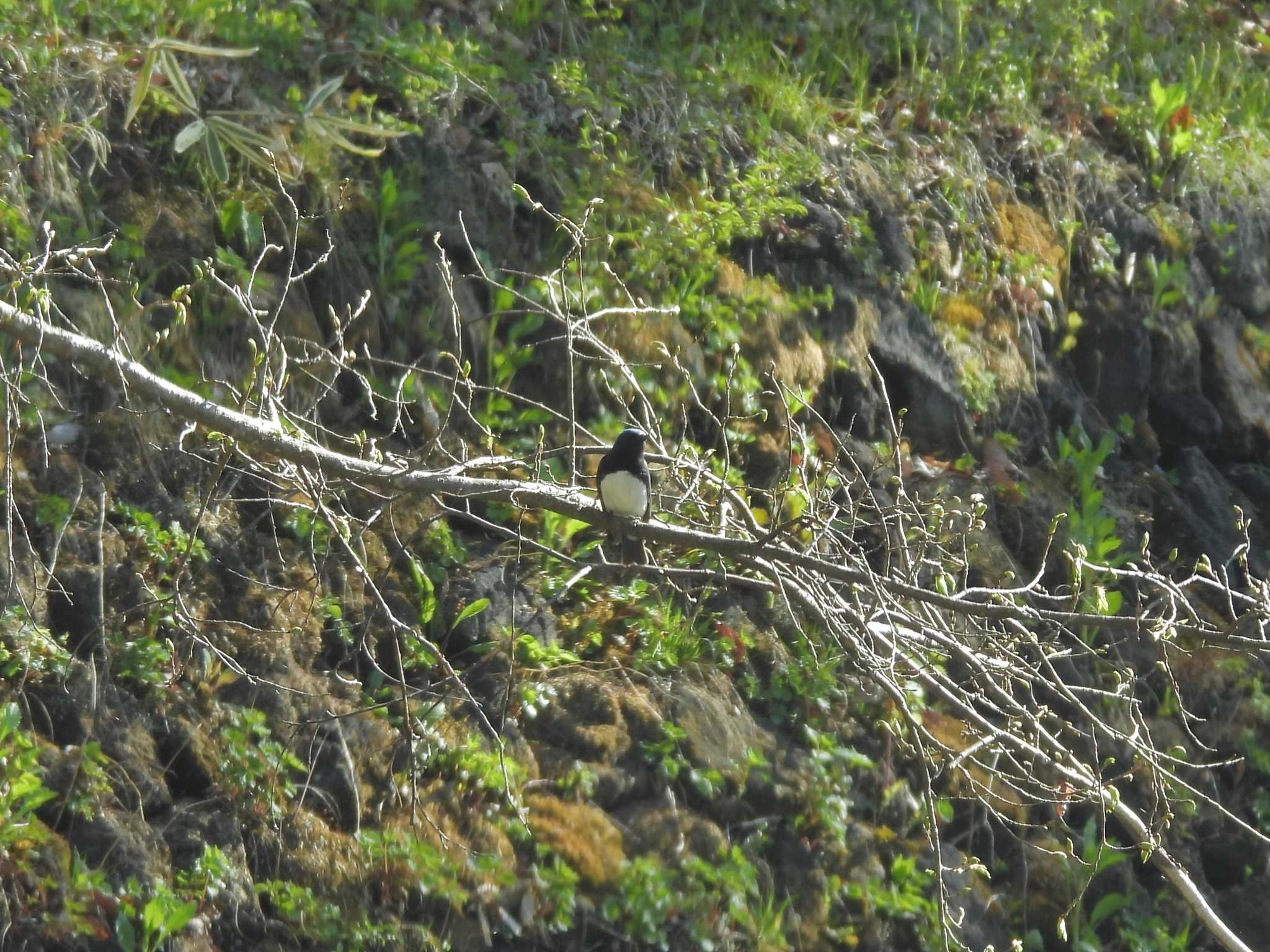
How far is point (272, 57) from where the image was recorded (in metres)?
5.06

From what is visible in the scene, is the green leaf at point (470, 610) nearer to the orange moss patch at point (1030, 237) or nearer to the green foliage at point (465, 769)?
the green foliage at point (465, 769)

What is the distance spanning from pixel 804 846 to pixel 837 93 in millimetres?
4080

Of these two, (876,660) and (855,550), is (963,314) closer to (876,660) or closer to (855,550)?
(855,550)

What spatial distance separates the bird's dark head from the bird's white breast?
0.29ft

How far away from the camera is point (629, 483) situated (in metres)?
3.64

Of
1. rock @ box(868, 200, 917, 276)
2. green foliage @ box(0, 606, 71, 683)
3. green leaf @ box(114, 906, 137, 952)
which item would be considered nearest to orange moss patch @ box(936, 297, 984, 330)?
rock @ box(868, 200, 917, 276)

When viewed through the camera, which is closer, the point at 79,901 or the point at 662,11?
the point at 79,901

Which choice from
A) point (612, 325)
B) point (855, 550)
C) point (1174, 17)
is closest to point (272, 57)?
point (612, 325)

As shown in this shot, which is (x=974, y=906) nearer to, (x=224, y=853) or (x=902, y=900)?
(x=902, y=900)

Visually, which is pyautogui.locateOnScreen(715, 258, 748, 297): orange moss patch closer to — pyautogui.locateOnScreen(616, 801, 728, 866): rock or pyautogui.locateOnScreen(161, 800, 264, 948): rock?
pyautogui.locateOnScreen(616, 801, 728, 866): rock

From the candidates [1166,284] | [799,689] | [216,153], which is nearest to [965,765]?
[799,689]

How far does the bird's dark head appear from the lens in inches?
146

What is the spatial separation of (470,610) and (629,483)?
2.81ft

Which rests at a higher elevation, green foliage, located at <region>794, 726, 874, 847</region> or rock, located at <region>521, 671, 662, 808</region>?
rock, located at <region>521, 671, 662, 808</region>
